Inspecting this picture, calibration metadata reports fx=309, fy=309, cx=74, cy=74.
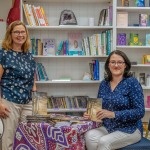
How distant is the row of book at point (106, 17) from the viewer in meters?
4.12

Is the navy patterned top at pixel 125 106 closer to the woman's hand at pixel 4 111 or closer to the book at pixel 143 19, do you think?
the woman's hand at pixel 4 111

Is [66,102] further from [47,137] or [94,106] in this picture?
[47,137]

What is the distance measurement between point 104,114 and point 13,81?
34.8 inches

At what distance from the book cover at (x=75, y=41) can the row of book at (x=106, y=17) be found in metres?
0.36

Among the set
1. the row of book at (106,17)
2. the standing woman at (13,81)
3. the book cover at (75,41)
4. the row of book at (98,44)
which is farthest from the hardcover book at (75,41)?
the standing woman at (13,81)

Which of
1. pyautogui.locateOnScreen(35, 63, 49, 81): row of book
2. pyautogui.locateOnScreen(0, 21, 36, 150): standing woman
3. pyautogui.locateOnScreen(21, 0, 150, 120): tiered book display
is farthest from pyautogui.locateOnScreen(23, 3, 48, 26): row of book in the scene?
pyautogui.locateOnScreen(0, 21, 36, 150): standing woman

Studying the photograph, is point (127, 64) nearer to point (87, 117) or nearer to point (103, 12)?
point (87, 117)

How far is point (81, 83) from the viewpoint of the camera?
14.5 feet

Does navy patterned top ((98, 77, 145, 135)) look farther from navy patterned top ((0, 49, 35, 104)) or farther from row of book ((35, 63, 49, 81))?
row of book ((35, 63, 49, 81))

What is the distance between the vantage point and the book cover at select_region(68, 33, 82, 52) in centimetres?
434

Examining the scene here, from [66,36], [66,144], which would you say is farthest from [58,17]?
[66,144]

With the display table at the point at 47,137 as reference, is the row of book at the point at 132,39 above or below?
above

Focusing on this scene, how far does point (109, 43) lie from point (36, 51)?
0.99 metres

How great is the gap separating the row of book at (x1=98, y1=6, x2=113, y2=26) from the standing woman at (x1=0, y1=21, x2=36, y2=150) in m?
1.58
